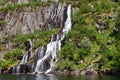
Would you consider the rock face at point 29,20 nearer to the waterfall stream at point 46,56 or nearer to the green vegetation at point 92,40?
the green vegetation at point 92,40

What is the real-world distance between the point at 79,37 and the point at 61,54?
37.4 ft

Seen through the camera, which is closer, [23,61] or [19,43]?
[23,61]

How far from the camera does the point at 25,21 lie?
425ft

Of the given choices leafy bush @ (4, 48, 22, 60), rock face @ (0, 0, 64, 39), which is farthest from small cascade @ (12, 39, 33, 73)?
rock face @ (0, 0, 64, 39)

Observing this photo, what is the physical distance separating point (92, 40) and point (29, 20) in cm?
3406

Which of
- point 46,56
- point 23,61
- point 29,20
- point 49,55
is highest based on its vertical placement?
point 29,20

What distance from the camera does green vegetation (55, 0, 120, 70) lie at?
299 ft

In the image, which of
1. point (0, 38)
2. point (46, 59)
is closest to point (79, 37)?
point (46, 59)

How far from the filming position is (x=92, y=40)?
10419 centimetres

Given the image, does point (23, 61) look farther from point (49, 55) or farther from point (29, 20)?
point (29, 20)

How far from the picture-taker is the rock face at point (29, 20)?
127312 millimetres

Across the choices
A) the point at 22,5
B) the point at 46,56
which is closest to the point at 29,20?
the point at 22,5

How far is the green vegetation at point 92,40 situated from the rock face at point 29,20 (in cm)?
1030

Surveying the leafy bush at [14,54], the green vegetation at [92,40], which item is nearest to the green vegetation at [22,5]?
the green vegetation at [92,40]
